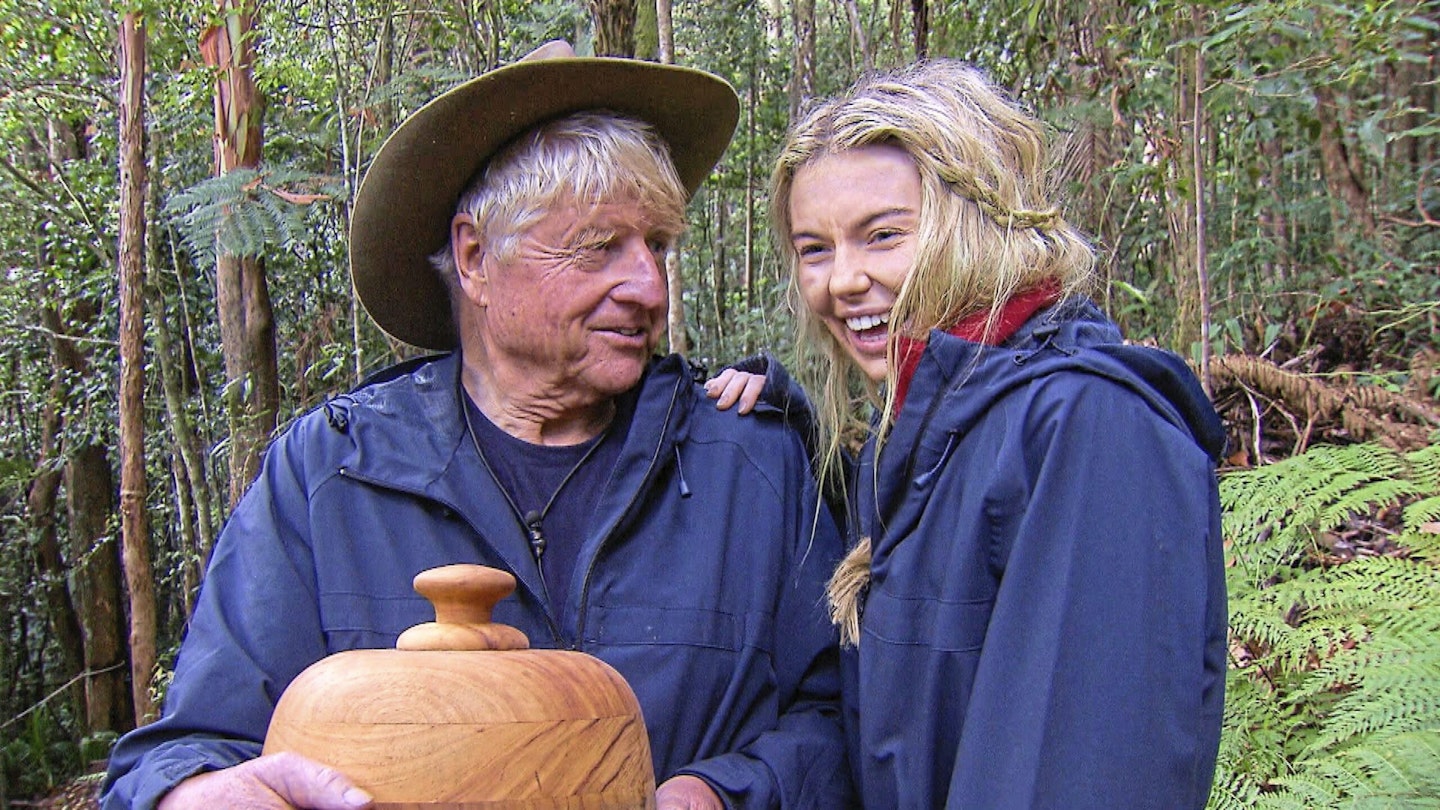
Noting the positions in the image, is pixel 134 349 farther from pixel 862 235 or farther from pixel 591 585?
pixel 862 235

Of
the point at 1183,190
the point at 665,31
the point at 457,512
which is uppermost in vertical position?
the point at 665,31

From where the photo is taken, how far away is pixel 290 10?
5.46 meters

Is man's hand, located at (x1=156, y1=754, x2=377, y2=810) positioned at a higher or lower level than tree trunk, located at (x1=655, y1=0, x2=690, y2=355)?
lower

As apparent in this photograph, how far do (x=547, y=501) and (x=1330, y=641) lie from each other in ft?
9.21

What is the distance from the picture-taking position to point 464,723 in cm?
136

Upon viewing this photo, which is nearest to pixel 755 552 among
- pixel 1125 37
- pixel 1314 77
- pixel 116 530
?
pixel 1125 37

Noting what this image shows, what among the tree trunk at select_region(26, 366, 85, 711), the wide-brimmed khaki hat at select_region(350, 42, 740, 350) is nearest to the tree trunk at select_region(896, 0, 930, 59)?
the wide-brimmed khaki hat at select_region(350, 42, 740, 350)

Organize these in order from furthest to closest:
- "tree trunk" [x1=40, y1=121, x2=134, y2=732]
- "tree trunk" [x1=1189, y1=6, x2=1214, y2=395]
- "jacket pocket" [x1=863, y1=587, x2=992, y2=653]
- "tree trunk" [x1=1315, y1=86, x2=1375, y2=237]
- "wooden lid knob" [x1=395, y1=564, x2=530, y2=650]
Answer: "tree trunk" [x1=40, y1=121, x2=134, y2=732] → "tree trunk" [x1=1315, y1=86, x2=1375, y2=237] → "tree trunk" [x1=1189, y1=6, x2=1214, y2=395] → "jacket pocket" [x1=863, y1=587, x2=992, y2=653] → "wooden lid knob" [x1=395, y1=564, x2=530, y2=650]

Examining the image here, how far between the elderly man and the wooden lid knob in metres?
0.57

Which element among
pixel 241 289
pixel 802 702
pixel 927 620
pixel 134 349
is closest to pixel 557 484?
pixel 802 702

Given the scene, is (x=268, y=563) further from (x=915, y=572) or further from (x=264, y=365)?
(x=264, y=365)

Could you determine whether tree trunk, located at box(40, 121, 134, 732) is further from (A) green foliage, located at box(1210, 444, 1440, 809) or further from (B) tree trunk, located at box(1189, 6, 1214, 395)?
(A) green foliage, located at box(1210, 444, 1440, 809)

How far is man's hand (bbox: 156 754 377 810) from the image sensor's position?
1344 mm

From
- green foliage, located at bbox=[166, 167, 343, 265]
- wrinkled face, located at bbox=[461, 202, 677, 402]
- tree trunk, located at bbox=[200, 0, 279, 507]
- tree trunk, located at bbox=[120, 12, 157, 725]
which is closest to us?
wrinkled face, located at bbox=[461, 202, 677, 402]
